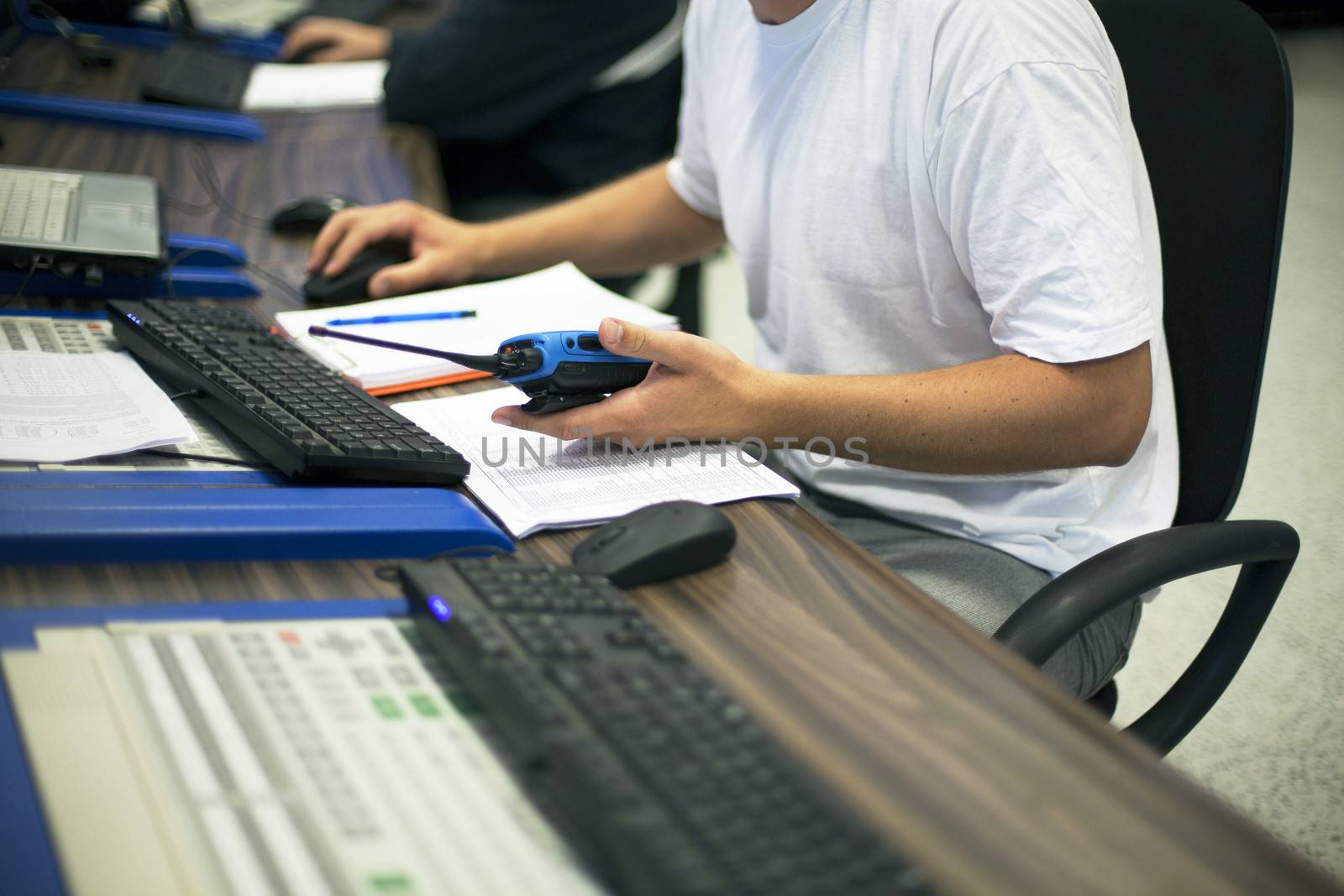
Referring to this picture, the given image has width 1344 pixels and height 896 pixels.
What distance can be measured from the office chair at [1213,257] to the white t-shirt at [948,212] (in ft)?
0.10

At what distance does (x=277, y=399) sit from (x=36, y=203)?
545 mm

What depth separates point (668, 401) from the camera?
0.87m

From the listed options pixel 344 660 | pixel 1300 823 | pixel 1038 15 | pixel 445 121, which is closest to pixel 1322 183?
pixel 1300 823

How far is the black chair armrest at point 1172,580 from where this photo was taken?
0.80m

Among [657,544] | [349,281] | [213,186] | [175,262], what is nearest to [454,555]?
[657,544]

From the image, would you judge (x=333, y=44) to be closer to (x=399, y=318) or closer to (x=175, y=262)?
(x=175, y=262)

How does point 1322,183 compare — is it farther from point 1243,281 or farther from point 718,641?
point 718,641

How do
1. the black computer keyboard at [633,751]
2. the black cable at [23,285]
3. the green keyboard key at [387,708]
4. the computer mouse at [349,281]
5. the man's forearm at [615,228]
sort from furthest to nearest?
1. the man's forearm at [615,228]
2. the computer mouse at [349,281]
3. the black cable at [23,285]
4. the green keyboard key at [387,708]
5. the black computer keyboard at [633,751]

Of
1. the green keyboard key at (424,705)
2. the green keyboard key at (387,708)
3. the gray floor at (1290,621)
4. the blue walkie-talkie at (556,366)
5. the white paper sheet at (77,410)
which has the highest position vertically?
the blue walkie-talkie at (556,366)

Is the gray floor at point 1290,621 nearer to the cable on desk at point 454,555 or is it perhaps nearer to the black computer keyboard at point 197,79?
the cable on desk at point 454,555

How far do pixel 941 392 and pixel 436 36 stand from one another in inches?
52.3

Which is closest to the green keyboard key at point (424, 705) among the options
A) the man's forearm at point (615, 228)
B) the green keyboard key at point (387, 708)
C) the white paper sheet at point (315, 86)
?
the green keyboard key at point (387, 708)

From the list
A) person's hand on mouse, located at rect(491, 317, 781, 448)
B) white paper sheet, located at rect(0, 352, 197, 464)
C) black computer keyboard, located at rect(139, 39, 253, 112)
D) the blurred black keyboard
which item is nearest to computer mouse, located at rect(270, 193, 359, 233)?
white paper sheet, located at rect(0, 352, 197, 464)

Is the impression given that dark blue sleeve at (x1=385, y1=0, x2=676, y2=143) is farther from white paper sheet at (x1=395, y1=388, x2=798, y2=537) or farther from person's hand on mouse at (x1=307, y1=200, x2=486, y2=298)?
white paper sheet at (x1=395, y1=388, x2=798, y2=537)
